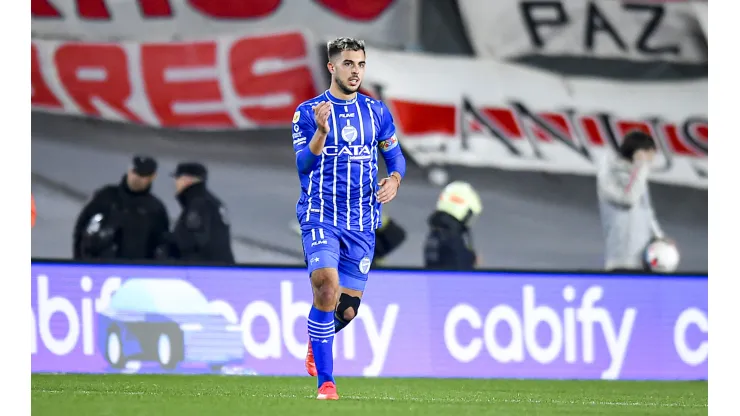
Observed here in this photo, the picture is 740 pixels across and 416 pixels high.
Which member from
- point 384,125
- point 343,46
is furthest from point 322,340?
point 343,46

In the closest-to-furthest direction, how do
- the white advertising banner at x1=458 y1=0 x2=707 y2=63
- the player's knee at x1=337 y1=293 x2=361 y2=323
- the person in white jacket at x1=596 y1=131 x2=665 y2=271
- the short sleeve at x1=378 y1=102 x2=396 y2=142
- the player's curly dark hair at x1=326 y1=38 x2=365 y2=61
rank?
the player's curly dark hair at x1=326 y1=38 x2=365 y2=61 → the short sleeve at x1=378 y1=102 x2=396 y2=142 → the player's knee at x1=337 y1=293 x2=361 y2=323 → the person in white jacket at x1=596 y1=131 x2=665 y2=271 → the white advertising banner at x1=458 y1=0 x2=707 y2=63

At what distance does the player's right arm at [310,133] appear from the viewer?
6.00m

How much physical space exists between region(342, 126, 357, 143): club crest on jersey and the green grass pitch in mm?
1220

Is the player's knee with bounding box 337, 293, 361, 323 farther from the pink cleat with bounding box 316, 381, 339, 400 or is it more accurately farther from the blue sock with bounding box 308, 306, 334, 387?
the pink cleat with bounding box 316, 381, 339, 400

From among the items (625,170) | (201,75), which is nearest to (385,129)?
(625,170)

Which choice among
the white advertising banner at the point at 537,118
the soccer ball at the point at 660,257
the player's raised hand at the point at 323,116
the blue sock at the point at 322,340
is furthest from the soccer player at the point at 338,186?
the white advertising banner at the point at 537,118

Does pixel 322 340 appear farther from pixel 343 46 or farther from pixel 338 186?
pixel 343 46

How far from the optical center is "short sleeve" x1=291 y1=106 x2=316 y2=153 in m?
6.36

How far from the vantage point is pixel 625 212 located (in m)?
10.5

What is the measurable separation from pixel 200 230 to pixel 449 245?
1824mm

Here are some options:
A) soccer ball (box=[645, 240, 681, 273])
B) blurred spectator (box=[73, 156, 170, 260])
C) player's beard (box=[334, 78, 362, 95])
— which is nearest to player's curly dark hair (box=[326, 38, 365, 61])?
player's beard (box=[334, 78, 362, 95])

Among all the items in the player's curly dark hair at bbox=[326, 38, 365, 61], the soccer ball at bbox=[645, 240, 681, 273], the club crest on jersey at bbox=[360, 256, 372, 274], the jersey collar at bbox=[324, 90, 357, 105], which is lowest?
the club crest on jersey at bbox=[360, 256, 372, 274]

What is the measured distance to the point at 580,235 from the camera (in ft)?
46.8
